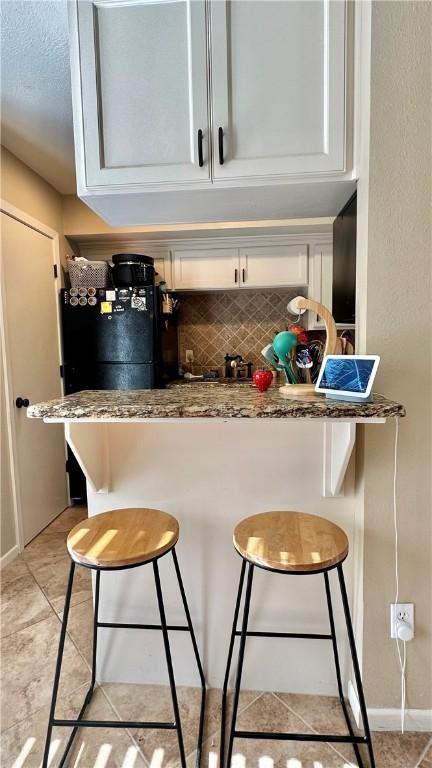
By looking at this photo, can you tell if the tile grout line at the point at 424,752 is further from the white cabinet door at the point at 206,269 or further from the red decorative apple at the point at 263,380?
the white cabinet door at the point at 206,269

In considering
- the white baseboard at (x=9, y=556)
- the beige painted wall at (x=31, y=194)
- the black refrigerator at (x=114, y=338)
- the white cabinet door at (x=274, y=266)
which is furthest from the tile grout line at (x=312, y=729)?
the beige painted wall at (x=31, y=194)

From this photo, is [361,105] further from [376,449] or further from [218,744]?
[218,744]

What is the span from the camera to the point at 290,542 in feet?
3.52

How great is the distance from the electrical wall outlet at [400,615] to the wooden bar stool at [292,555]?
0.20 metres

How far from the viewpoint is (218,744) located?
1234 mm

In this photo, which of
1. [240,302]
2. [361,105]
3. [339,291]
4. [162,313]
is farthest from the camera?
[240,302]

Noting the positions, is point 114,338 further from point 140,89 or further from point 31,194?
point 140,89

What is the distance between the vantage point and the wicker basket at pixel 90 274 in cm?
286

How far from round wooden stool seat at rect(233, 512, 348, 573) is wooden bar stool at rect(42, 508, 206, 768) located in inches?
9.6

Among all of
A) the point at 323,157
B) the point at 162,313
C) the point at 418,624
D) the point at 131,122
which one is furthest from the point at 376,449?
the point at 162,313

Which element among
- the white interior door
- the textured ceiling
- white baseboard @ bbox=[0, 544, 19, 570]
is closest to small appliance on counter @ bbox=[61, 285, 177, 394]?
the white interior door

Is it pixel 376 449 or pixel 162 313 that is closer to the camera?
pixel 376 449

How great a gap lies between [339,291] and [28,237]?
2192mm

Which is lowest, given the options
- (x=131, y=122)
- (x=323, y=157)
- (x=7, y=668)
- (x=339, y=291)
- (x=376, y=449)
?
(x=7, y=668)
